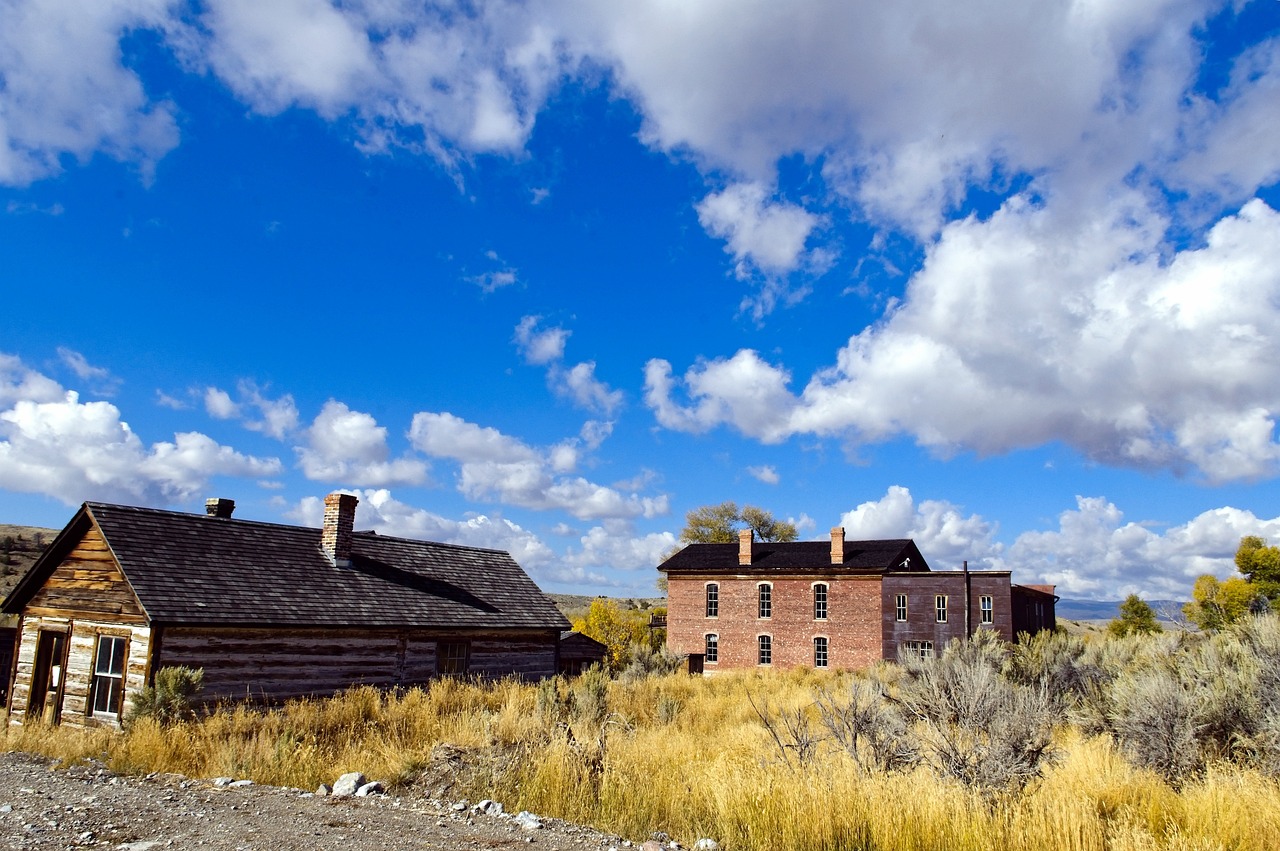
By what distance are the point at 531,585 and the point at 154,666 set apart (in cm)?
1161

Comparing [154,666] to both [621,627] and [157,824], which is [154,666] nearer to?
[157,824]

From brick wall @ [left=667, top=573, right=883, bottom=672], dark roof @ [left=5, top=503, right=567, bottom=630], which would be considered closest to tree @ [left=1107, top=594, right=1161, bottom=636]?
brick wall @ [left=667, top=573, right=883, bottom=672]

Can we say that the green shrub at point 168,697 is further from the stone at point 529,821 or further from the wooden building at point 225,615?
the stone at point 529,821

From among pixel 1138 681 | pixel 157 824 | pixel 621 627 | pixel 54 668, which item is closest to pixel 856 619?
pixel 621 627

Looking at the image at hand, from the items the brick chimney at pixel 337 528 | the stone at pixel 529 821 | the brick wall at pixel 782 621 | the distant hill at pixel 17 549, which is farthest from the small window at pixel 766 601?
the distant hill at pixel 17 549

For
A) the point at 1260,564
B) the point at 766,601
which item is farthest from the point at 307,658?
the point at 1260,564

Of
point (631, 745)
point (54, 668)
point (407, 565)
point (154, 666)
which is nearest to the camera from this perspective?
point (631, 745)

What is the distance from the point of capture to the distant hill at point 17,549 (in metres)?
50.2

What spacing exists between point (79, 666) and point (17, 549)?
5673 centimetres

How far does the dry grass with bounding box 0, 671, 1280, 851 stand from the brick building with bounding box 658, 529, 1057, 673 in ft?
81.6

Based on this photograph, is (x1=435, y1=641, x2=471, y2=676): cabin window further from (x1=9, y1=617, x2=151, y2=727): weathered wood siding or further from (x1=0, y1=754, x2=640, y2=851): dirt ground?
(x1=0, y1=754, x2=640, y2=851): dirt ground

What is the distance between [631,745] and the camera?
1096 centimetres

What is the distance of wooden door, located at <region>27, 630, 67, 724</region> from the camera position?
15.6 m

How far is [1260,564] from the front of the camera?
50.4 meters
